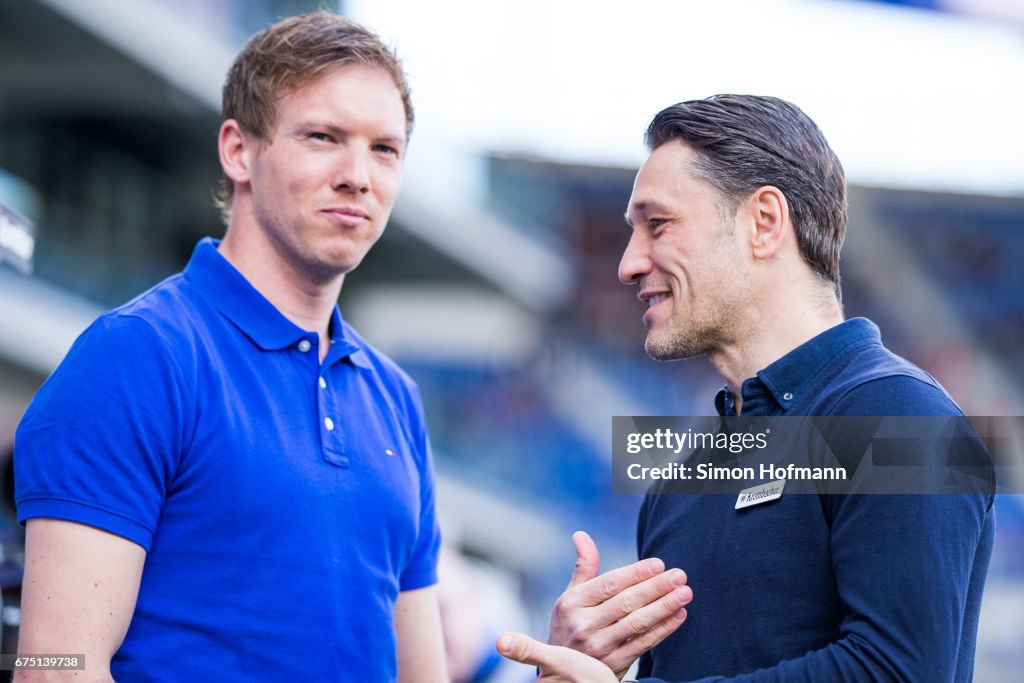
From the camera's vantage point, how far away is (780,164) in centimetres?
189

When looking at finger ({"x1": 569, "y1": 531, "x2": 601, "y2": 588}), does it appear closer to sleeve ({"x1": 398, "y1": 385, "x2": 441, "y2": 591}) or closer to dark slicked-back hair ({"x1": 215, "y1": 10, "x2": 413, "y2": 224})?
sleeve ({"x1": 398, "y1": 385, "x2": 441, "y2": 591})

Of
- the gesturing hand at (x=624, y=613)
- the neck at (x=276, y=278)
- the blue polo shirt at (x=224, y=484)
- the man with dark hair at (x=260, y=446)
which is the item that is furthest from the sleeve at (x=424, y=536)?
the gesturing hand at (x=624, y=613)

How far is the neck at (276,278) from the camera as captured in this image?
2.00m

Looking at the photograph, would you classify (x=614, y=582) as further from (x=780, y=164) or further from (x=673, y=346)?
(x=780, y=164)

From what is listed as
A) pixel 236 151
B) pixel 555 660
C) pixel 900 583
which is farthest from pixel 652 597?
pixel 236 151

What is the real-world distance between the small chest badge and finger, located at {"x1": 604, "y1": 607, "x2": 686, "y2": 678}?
0.20 meters

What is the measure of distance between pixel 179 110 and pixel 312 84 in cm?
986

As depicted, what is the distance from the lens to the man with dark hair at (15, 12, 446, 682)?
5.25 feet

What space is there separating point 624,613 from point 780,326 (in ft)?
1.83

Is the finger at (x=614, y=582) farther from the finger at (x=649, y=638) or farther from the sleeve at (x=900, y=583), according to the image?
the sleeve at (x=900, y=583)

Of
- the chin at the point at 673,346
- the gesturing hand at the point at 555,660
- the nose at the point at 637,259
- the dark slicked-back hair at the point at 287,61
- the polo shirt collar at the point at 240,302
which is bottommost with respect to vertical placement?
the gesturing hand at the point at 555,660

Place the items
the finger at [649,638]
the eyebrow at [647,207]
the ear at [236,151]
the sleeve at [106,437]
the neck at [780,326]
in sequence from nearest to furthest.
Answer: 1. the sleeve at [106,437]
2. the finger at [649,638]
3. the neck at [780,326]
4. the eyebrow at [647,207]
5. the ear at [236,151]

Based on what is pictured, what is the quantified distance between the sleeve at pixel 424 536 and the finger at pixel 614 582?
450mm

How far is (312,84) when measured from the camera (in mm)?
2002
